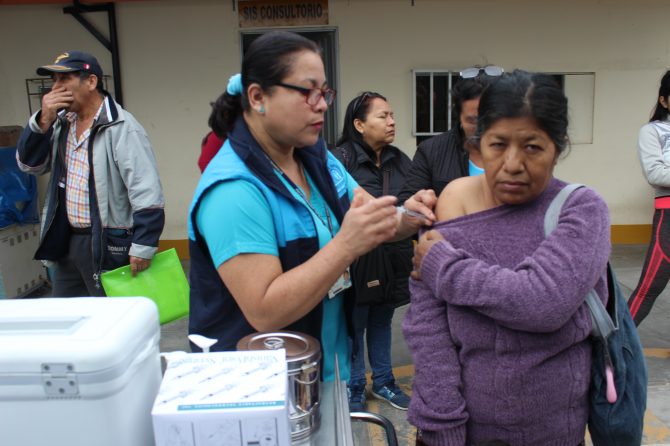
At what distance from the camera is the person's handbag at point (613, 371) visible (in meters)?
1.29

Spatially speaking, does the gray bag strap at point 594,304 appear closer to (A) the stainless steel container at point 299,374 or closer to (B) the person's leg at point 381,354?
(A) the stainless steel container at point 299,374

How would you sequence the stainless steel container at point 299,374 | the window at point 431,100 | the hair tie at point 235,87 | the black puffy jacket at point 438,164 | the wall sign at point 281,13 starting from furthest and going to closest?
the window at point 431,100
the wall sign at point 281,13
the black puffy jacket at point 438,164
the hair tie at point 235,87
the stainless steel container at point 299,374

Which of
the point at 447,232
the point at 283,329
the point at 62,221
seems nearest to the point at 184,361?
the point at 283,329

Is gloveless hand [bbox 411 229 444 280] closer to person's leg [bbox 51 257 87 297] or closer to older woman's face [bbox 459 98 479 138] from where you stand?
older woman's face [bbox 459 98 479 138]

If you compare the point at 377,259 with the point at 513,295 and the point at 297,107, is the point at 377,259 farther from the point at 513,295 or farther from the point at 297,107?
the point at 513,295

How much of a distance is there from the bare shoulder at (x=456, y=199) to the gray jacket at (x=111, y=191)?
6.42 feet

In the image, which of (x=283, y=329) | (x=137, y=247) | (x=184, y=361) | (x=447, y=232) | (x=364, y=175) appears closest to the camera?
(x=184, y=361)

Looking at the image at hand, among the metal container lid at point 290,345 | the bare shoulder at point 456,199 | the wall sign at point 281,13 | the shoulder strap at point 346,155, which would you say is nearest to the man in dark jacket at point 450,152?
the shoulder strap at point 346,155

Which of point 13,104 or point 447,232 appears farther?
point 13,104

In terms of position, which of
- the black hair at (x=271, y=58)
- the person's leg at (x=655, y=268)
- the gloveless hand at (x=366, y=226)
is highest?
the black hair at (x=271, y=58)

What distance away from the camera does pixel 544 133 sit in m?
1.27

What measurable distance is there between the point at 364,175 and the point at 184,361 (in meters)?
2.28

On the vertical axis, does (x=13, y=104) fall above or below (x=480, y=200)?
above

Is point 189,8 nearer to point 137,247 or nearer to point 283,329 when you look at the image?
point 137,247
